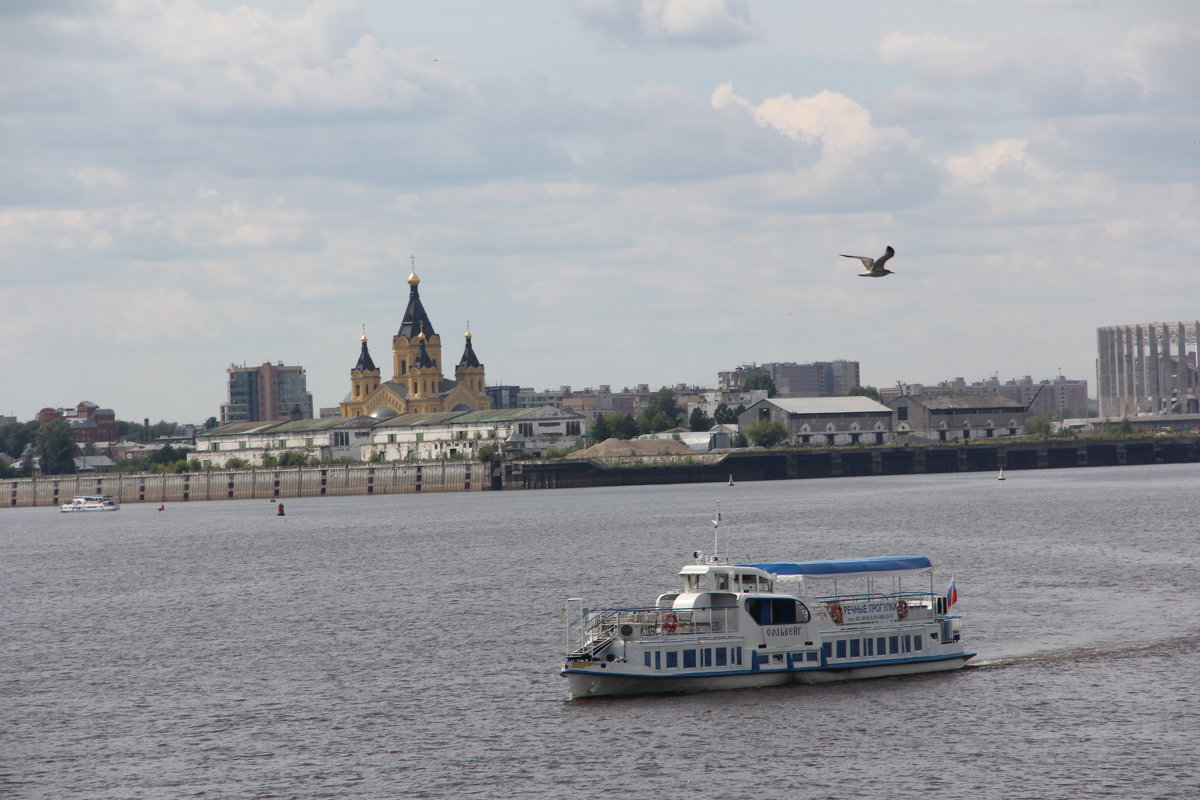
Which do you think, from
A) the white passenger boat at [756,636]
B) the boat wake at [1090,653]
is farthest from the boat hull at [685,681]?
the boat wake at [1090,653]

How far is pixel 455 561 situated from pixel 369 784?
61.7m

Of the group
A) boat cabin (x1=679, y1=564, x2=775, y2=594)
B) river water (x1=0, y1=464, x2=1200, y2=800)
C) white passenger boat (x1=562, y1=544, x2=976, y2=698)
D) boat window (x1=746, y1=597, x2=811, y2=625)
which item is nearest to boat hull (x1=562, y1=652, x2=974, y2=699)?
white passenger boat (x1=562, y1=544, x2=976, y2=698)

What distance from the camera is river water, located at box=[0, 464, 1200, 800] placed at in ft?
135

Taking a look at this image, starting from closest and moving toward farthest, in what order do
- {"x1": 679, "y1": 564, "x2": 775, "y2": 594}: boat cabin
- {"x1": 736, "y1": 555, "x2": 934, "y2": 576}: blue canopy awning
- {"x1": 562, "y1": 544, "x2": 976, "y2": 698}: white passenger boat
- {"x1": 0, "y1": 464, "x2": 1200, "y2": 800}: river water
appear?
{"x1": 0, "y1": 464, "x2": 1200, "y2": 800}: river water
{"x1": 562, "y1": 544, "x2": 976, "y2": 698}: white passenger boat
{"x1": 679, "y1": 564, "x2": 775, "y2": 594}: boat cabin
{"x1": 736, "y1": 555, "x2": 934, "y2": 576}: blue canopy awning

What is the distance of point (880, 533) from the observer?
111625 mm

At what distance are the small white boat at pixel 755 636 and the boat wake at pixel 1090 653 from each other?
135cm

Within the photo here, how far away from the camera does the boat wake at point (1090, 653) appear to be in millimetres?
54094

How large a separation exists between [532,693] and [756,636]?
24.3 ft

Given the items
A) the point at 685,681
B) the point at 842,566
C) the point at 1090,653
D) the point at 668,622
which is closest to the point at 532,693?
the point at 668,622

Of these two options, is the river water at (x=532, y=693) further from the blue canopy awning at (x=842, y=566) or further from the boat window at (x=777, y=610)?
the blue canopy awning at (x=842, y=566)

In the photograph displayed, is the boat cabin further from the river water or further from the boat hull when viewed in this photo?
the river water

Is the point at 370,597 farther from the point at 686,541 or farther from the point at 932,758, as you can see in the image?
the point at 932,758

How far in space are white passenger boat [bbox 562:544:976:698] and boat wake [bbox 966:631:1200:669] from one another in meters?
1.68

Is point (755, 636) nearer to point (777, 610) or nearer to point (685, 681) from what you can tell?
point (777, 610)
